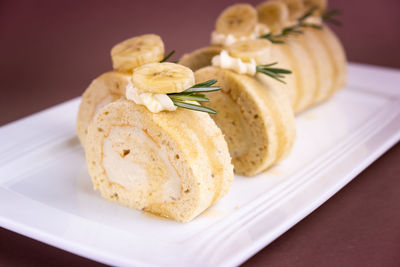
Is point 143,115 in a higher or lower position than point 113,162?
higher

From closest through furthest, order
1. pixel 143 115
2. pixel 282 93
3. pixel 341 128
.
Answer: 1. pixel 143 115
2. pixel 282 93
3. pixel 341 128

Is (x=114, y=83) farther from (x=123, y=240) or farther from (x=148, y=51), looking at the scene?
(x=123, y=240)

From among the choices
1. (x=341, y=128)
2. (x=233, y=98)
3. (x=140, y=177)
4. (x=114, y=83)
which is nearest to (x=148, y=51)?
(x=114, y=83)

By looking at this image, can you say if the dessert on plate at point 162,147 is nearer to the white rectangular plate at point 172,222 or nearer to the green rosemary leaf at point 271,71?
the white rectangular plate at point 172,222

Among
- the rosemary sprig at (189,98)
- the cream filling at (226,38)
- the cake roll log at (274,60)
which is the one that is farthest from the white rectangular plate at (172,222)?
the cream filling at (226,38)

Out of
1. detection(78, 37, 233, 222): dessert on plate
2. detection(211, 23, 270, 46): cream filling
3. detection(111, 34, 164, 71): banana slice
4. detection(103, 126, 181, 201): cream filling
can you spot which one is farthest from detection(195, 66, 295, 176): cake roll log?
detection(103, 126, 181, 201): cream filling

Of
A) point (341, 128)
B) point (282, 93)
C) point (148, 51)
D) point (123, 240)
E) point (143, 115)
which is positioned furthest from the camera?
point (341, 128)

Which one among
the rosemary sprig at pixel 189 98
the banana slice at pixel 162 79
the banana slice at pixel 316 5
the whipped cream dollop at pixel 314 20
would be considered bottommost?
the whipped cream dollop at pixel 314 20
